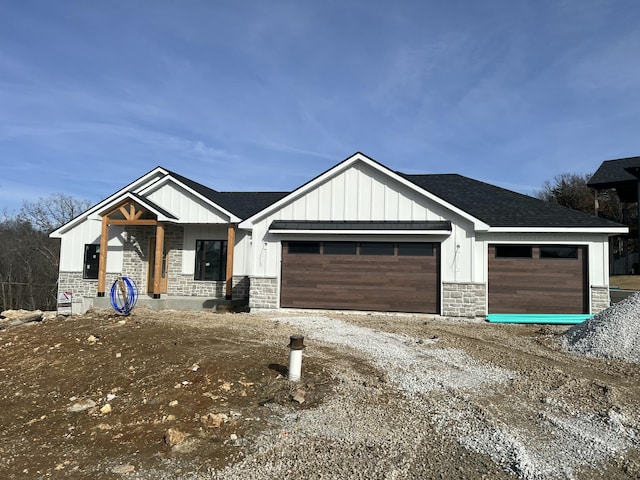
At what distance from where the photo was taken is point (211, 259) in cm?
1739

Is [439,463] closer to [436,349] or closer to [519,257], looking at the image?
[436,349]

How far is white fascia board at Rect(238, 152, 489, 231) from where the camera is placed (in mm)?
12938

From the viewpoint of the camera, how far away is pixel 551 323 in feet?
39.9

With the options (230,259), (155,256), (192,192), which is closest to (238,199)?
(192,192)

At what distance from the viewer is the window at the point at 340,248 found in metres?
13.8

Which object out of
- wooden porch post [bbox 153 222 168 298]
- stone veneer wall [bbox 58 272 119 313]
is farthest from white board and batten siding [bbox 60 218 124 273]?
wooden porch post [bbox 153 222 168 298]

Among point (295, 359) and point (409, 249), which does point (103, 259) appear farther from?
point (295, 359)

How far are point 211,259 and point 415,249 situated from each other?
27.3ft

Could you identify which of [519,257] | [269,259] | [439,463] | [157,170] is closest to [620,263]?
[519,257]

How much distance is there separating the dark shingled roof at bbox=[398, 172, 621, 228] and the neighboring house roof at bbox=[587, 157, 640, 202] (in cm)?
1467

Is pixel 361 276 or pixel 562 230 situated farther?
pixel 361 276

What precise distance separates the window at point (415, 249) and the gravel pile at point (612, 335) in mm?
4703

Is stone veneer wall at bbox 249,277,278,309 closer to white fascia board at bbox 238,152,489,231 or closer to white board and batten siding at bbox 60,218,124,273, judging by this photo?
white fascia board at bbox 238,152,489,231

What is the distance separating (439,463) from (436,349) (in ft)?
15.3
